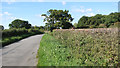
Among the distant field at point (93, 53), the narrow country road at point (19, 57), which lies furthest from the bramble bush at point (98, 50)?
the narrow country road at point (19, 57)

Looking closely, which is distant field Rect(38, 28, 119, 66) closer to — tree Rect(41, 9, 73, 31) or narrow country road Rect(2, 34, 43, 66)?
narrow country road Rect(2, 34, 43, 66)

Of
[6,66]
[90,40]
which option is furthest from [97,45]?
[6,66]

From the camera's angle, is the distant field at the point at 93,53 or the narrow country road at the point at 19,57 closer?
the distant field at the point at 93,53

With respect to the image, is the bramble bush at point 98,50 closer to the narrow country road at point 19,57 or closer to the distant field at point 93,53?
the distant field at point 93,53

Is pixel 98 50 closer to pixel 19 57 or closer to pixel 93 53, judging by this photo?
pixel 93 53

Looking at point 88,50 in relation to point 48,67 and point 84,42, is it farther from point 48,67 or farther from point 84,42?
point 48,67

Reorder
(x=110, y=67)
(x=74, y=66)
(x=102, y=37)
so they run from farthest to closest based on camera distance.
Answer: (x=102, y=37), (x=110, y=67), (x=74, y=66)

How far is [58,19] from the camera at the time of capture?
2092 inches

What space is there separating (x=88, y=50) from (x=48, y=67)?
282cm

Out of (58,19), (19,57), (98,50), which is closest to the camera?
(98,50)

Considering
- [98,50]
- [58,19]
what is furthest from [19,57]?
[58,19]

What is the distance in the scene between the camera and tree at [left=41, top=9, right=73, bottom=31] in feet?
164

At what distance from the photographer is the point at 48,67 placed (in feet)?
19.4

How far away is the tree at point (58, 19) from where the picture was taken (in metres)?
50.0
